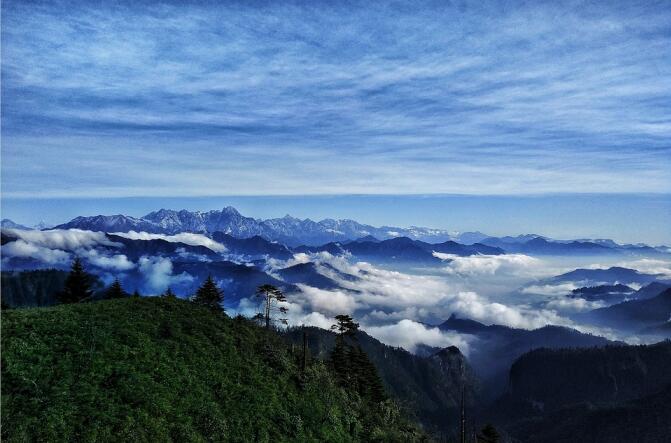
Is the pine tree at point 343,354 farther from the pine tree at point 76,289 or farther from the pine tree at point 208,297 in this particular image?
the pine tree at point 76,289

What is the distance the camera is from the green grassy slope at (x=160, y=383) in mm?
35625

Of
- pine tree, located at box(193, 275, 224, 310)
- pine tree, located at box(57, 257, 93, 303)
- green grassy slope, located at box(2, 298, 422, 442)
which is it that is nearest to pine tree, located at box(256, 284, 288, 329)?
green grassy slope, located at box(2, 298, 422, 442)

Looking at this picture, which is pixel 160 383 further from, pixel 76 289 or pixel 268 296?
pixel 76 289

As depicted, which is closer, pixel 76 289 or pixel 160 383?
pixel 160 383

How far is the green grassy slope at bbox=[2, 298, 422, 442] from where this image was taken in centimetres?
3562

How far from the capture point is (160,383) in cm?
4469

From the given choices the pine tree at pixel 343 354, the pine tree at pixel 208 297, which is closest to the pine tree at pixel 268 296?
the pine tree at pixel 208 297

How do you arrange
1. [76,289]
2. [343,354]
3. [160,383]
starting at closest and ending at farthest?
[160,383] → [343,354] → [76,289]

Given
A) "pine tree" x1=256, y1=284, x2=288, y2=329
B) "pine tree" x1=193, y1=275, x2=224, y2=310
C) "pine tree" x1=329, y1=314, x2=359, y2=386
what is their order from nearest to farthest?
1. "pine tree" x1=256, y1=284, x2=288, y2=329
2. "pine tree" x1=193, y1=275, x2=224, y2=310
3. "pine tree" x1=329, y1=314, x2=359, y2=386

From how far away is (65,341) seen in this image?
4444 cm

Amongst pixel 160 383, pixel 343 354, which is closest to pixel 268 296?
pixel 343 354

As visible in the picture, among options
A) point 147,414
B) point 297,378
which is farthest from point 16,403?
point 297,378

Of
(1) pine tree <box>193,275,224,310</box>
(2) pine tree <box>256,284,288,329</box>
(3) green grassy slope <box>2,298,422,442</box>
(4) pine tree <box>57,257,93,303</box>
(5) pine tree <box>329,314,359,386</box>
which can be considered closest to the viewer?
(3) green grassy slope <box>2,298,422,442</box>

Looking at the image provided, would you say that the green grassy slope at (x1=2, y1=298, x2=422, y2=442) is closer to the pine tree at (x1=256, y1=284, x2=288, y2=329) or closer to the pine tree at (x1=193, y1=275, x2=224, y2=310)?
the pine tree at (x1=256, y1=284, x2=288, y2=329)
